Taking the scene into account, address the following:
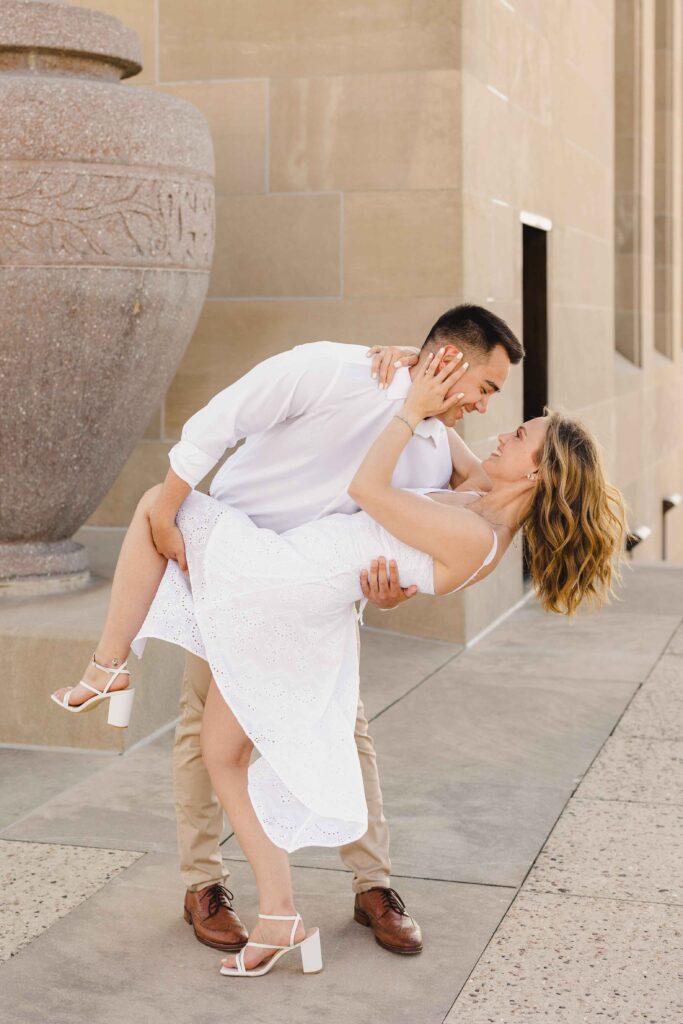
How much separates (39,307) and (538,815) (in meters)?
2.56

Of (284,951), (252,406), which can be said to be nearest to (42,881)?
(284,951)

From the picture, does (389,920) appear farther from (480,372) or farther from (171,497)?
(480,372)

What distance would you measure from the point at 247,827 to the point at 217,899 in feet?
1.11

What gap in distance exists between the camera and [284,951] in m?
3.76

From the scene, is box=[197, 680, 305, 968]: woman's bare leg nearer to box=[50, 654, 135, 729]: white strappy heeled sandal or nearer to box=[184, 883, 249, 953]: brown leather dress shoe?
box=[184, 883, 249, 953]: brown leather dress shoe

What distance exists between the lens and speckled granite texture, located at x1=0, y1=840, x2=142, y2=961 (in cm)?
401

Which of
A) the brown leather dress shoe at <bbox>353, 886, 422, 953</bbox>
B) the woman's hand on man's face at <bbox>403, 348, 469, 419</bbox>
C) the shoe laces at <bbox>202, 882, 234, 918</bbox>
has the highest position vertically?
the woman's hand on man's face at <bbox>403, 348, 469, 419</bbox>

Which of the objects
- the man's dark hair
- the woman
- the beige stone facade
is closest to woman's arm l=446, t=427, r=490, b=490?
the woman

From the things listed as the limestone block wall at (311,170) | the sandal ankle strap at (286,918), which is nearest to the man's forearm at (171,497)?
the sandal ankle strap at (286,918)

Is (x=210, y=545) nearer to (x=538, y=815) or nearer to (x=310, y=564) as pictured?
(x=310, y=564)

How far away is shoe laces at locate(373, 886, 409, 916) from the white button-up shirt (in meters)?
0.94

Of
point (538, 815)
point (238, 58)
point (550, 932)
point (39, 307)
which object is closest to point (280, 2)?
point (238, 58)

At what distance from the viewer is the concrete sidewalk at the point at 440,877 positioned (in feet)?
11.8

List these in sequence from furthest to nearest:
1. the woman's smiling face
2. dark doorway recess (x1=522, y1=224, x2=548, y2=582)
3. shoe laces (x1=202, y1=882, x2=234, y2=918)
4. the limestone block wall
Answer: dark doorway recess (x1=522, y1=224, x2=548, y2=582) → the limestone block wall → shoe laces (x1=202, y1=882, x2=234, y2=918) → the woman's smiling face
